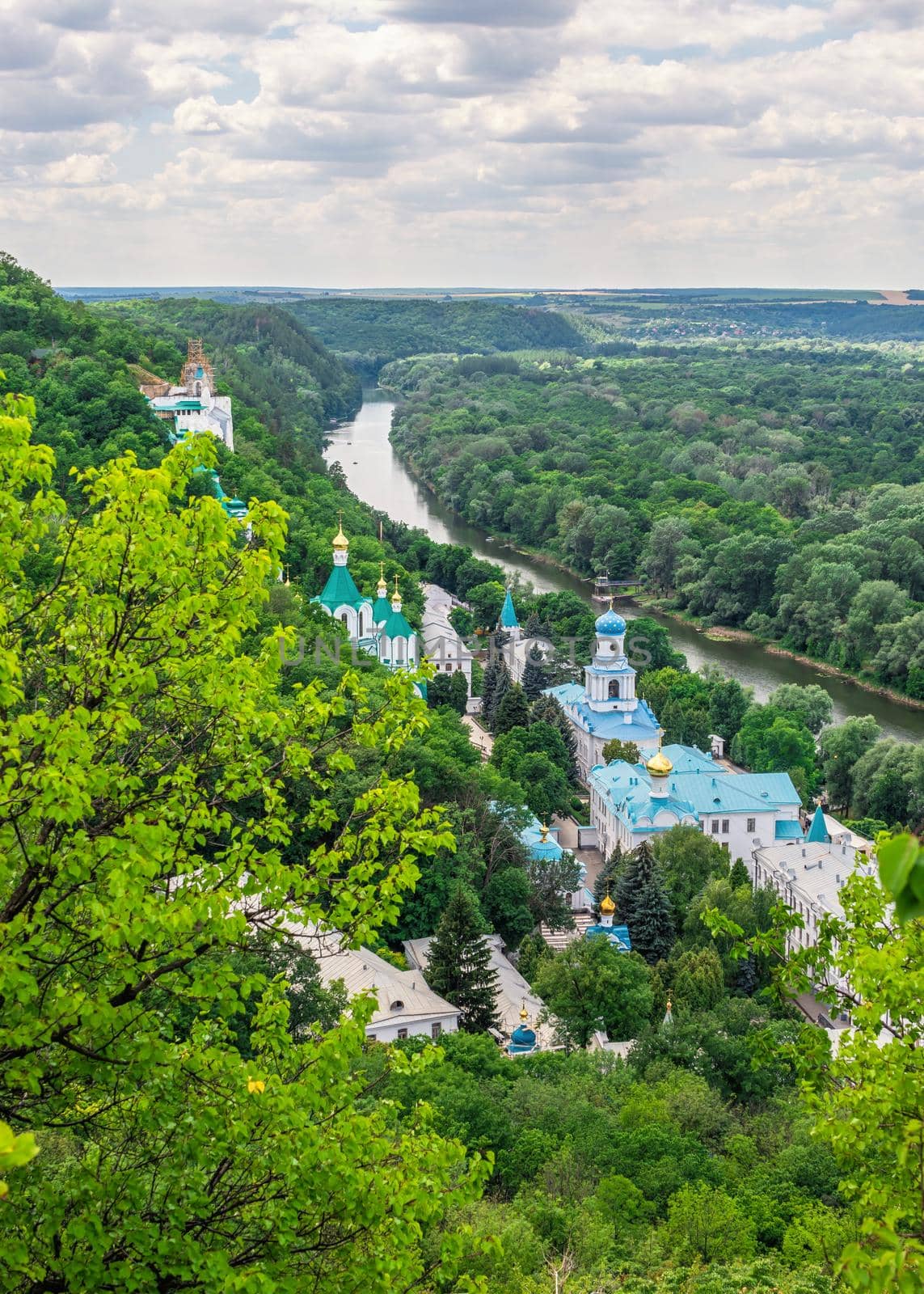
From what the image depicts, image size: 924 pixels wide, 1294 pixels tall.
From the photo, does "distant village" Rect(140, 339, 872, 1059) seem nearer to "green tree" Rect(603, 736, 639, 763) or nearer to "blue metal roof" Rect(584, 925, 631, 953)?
"blue metal roof" Rect(584, 925, 631, 953)

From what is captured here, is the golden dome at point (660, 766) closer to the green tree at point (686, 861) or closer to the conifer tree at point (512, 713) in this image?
the green tree at point (686, 861)

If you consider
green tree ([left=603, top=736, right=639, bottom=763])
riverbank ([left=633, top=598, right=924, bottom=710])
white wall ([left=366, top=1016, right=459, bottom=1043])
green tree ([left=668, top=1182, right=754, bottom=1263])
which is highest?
green tree ([left=668, top=1182, right=754, bottom=1263])

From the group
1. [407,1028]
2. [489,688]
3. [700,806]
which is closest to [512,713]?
[489,688]

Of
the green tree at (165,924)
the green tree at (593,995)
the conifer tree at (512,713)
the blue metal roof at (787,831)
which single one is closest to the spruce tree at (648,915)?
the green tree at (593,995)

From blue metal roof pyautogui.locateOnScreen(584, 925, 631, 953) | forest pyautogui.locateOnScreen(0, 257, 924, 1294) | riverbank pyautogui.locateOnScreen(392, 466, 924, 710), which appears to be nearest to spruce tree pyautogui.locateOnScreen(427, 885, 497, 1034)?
blue metal roof pyautogui.locateOnScreen(584, 925, 631, 953)

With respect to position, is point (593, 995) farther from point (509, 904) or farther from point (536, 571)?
point (536, 571)

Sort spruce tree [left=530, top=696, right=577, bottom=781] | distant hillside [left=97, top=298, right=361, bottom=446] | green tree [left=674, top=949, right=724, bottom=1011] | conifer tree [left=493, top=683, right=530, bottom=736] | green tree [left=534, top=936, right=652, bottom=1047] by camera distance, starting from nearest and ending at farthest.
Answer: green tree [left=534, top=936, right=652, bottom=1047], green tree [left=674, top=949, right=724, bottom=1011], spruce tree [left=530, top=696, right=577, bottom=781], conifer tree [left=493, top=683, right=530, bottom=736], distant hillside [left=97, top=298, right=361, bottom=446]

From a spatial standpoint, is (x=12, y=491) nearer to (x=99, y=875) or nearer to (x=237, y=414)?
(x=99, y=875)

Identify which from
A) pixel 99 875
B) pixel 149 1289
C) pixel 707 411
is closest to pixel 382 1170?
pixel 149 1289

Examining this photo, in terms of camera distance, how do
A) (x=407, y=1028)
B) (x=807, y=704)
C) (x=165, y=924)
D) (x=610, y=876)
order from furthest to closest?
(x=807, y=704), (x=610, y=876), (x=407, y=1028), (x=165, y=924)
